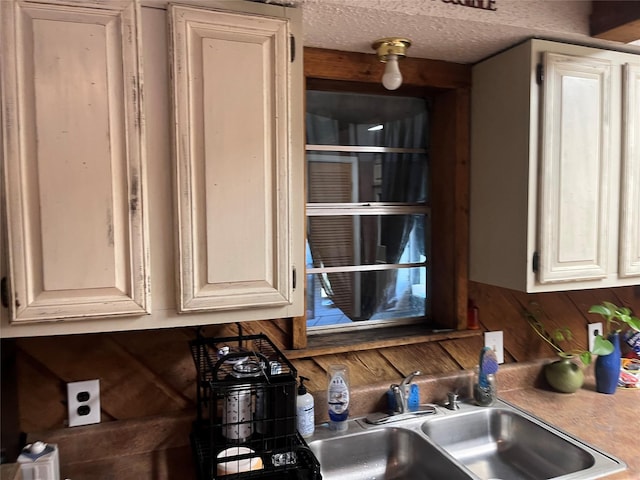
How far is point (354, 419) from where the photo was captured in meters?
1.66

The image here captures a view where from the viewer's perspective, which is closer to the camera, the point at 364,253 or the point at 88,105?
the point at 88,105

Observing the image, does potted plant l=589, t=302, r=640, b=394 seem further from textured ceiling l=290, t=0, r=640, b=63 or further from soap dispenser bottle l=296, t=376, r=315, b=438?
soap dispenser bottle l=296, t=376, r=315, b=438

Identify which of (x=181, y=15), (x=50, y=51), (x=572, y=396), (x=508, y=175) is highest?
(x=181, y=15)

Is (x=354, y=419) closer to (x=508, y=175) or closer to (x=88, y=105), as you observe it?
(x=508, y=175)

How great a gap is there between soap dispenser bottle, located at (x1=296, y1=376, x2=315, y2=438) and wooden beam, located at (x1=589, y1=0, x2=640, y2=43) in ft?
4.83

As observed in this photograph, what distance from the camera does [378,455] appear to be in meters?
1.60

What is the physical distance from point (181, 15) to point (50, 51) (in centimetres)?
31

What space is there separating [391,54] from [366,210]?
1.97 ft

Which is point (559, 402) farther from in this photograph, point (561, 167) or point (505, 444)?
point (561, 167)

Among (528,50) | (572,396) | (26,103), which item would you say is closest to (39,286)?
(26,103)

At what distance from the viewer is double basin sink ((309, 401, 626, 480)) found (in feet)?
4.85

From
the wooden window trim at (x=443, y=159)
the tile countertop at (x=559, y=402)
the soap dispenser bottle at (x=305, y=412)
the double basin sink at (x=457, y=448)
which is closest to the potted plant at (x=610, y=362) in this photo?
the tile countertop at (x=559, y=402)

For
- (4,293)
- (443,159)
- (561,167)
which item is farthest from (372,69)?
(4,293)

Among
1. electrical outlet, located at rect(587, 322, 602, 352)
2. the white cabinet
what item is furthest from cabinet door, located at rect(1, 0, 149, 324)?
electrical outlet, located at rect(587, 322, 602, 352)
